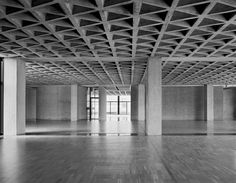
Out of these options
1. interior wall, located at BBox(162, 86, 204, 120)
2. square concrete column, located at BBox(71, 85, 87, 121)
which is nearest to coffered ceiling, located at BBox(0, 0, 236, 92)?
square concrete column, located at BBox(71, 85, 87, 121)

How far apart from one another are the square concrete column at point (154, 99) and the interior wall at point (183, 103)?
22.3m

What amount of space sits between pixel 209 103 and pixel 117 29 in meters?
29.0

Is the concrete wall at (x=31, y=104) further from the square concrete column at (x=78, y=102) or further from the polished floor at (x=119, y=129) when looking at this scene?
the polished floor at (x=119, y=129)

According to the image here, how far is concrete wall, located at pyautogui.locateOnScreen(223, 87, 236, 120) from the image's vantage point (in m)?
40.0

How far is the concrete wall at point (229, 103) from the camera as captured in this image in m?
40.0

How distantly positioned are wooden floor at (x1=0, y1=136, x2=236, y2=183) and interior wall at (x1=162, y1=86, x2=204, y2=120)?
26969 mm

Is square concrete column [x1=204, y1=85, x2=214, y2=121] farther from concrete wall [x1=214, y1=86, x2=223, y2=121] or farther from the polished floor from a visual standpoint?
the polished floor

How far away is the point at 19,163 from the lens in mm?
8391

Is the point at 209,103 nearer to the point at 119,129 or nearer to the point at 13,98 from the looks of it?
the point at 119,129

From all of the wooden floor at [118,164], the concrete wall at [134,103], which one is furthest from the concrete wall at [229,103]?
the wooden floor at [118,164]

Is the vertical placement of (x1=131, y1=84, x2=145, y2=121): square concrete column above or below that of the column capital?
below

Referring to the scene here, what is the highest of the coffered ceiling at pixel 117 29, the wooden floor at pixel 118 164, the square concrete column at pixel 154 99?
the coffered ceiling at pixel 117 29

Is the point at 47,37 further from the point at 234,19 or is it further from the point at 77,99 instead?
the point at 77,99

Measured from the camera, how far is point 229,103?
A: 40.4 metres
